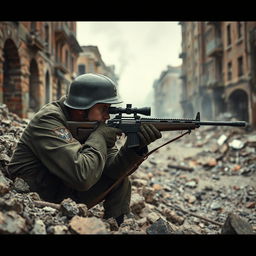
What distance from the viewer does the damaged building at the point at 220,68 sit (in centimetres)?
1723

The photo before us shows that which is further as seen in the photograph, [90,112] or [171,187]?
[171,187]

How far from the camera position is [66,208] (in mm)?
2277

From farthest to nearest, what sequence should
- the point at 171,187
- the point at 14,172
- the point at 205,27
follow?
the point at 205,27 → the point at 171,187 → the point at 14,172

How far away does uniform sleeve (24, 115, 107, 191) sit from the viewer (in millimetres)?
2424

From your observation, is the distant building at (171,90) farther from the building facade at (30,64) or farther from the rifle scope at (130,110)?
the rifle scope at (130,110)

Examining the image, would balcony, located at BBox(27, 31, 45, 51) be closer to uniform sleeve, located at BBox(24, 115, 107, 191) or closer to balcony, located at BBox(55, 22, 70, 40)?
balcony, located at BBox(55, 22, 70, 40)

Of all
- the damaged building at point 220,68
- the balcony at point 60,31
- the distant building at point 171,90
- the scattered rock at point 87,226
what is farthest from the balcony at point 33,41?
the distant building at point 171,90

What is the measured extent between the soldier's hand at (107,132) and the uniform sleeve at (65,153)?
11cm

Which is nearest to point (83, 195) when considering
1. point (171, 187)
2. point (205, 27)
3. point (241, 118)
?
point (171, 187)

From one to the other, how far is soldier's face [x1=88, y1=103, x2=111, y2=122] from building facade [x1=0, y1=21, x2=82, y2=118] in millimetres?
6655

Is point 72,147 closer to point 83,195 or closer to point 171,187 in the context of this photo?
point 83,195

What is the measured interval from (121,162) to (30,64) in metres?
11.7

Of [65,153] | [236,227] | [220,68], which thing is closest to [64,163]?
[65,153]
